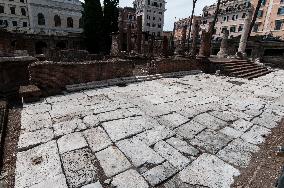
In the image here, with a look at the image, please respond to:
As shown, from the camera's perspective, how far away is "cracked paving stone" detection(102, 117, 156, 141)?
161 inches

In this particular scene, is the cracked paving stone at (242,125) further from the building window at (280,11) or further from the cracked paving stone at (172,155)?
the building window at (280,11)

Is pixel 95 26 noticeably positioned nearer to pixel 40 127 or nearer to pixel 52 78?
pixel 52 78

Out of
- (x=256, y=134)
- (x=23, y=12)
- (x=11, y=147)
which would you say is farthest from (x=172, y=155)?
(x=23, y=12)

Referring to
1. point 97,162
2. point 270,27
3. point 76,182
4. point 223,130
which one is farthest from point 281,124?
point 270,27

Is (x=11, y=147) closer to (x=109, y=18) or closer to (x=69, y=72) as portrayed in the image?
(x=69, y=72)

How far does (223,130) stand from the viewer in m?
4.53

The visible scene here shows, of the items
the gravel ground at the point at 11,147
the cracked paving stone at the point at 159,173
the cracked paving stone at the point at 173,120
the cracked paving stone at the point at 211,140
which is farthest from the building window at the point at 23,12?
the cracked paving stone at the point at 159,173

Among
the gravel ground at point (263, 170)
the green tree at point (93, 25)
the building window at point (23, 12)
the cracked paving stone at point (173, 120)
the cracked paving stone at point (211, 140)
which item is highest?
the building window at point (23, 12)

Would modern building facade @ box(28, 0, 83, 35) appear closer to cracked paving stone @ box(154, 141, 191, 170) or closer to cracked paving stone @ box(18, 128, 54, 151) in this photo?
cracked paving stone @ box(18, 128, 54, 151)

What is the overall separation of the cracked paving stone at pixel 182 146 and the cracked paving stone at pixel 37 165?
219cm

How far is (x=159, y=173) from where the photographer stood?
9.83 feet

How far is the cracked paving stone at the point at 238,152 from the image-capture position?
→ 337 cm

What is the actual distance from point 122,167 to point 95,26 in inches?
1121

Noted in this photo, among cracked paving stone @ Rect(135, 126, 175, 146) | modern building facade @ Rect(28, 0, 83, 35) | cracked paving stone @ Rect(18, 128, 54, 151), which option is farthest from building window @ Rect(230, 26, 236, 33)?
cracked paving stone @ Rect(18, 128, 54, 151)
